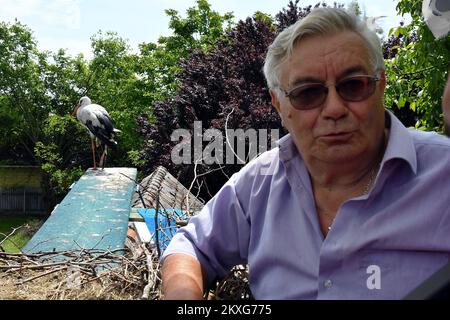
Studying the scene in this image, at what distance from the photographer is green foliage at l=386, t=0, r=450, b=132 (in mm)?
5664

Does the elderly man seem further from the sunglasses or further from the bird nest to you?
the bird nest

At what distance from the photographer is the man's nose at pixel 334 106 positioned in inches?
83.4

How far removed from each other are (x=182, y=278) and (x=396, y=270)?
80 cm

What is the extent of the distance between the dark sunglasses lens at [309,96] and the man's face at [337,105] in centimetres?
2

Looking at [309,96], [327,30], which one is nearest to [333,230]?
[309,96]

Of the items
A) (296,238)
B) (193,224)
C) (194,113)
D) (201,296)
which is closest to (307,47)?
(296,238)

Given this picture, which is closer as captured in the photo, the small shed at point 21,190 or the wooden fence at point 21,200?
the small shed at point 21,190

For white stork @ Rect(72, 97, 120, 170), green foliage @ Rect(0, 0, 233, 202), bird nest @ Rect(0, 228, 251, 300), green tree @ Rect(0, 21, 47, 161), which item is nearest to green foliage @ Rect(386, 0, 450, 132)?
bird nest @ Rect(0, 228, 251, 300)

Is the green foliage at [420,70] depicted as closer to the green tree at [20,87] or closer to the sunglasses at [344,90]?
the sunglasses at [344,90]

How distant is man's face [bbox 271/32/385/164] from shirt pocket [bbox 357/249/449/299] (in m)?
0.42

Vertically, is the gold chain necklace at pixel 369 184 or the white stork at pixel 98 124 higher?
the white stork at pixel 98 124

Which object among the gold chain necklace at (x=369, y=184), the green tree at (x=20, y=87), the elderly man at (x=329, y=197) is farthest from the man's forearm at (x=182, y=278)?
the green tree at (x=20, y=87)
